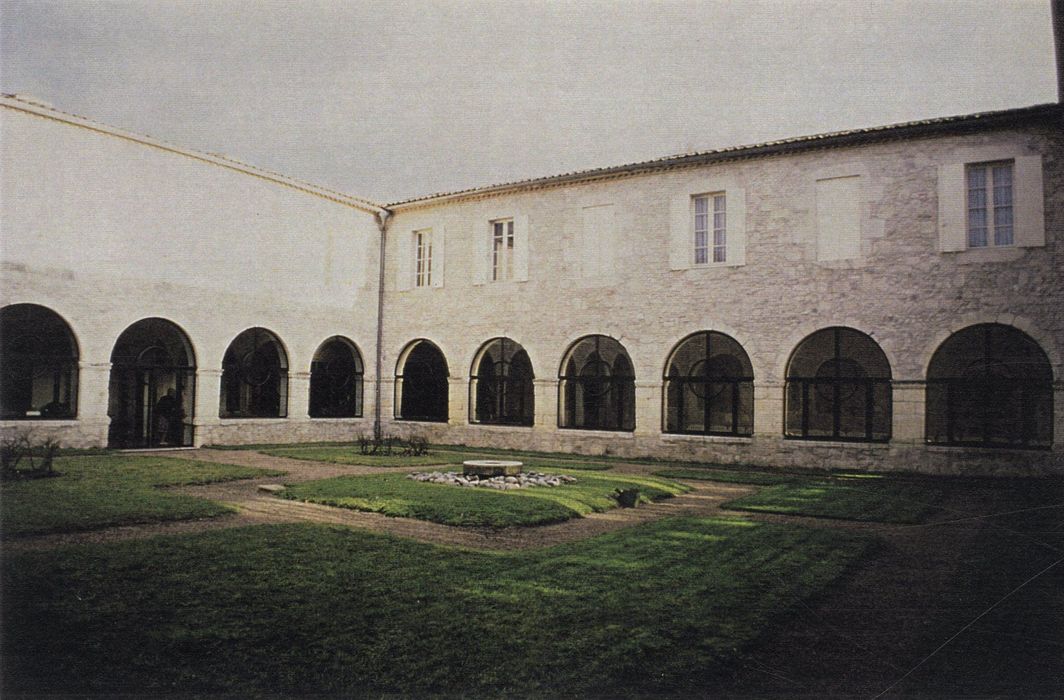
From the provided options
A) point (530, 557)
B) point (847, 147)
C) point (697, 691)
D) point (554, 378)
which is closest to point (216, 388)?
point (554, 378)

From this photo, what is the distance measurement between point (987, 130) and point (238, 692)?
44.9 ft

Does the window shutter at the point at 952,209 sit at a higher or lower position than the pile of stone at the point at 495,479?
higher

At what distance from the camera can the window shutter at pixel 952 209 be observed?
12.4 metres

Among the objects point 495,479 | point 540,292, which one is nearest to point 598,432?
point 540,292

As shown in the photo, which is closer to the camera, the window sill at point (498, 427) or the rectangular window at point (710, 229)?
the rectangular window at point (710, 229)

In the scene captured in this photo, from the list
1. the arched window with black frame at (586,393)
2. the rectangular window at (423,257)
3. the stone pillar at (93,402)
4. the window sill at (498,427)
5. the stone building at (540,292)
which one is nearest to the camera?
the stone building at (540,292)

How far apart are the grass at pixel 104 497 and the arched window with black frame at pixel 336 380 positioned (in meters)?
6.72

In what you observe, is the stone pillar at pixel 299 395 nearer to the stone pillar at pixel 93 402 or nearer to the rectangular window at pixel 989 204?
the stone pillar at pixel 93 402

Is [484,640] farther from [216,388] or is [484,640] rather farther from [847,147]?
[216,388]

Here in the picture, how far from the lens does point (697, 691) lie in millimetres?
3330

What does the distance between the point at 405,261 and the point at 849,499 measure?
12933mm

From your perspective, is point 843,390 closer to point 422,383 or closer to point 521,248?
point 521,248

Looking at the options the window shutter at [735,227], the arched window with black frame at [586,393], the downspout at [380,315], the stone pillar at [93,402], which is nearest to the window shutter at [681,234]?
the window shutter at [735,227]

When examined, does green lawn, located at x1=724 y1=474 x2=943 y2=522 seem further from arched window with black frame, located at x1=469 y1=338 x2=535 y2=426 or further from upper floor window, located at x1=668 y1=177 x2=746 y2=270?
arched window with black frame, located at x1=469 y1=338 x2=535 y2=426
